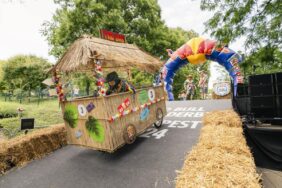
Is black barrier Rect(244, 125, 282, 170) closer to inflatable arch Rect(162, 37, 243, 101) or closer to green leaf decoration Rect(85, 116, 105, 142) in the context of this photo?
green leaf decoration Rect(85, 116, 105, 142)

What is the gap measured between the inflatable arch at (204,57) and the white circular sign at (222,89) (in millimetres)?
2543

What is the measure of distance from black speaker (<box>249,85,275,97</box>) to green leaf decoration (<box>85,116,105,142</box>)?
543 cm

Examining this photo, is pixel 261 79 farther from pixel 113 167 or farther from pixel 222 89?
pixel 222 89

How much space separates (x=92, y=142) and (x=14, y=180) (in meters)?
2.07

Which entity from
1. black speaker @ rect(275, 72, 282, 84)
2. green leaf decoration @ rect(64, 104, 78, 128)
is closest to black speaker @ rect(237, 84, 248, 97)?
black speaker @ rect(275, 72, 282, 84)

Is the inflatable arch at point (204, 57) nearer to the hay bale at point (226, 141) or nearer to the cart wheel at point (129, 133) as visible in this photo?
the hay bale at point (226, 141)

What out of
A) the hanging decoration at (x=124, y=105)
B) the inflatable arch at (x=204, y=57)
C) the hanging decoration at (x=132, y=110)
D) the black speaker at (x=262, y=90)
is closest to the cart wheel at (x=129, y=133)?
the hanging decoration at (x=132, y=110)

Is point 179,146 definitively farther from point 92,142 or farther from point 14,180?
point 14,180

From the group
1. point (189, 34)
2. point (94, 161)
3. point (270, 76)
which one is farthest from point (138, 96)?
point (189, 34)

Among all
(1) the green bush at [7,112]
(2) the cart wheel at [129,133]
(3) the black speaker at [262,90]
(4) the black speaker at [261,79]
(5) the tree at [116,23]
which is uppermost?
(5) the tree at [116,23]

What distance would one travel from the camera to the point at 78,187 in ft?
12.4

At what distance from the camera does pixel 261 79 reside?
6238 mm

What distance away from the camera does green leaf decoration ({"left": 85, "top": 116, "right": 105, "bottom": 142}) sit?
14.8 feet

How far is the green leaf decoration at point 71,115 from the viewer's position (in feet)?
16.3
